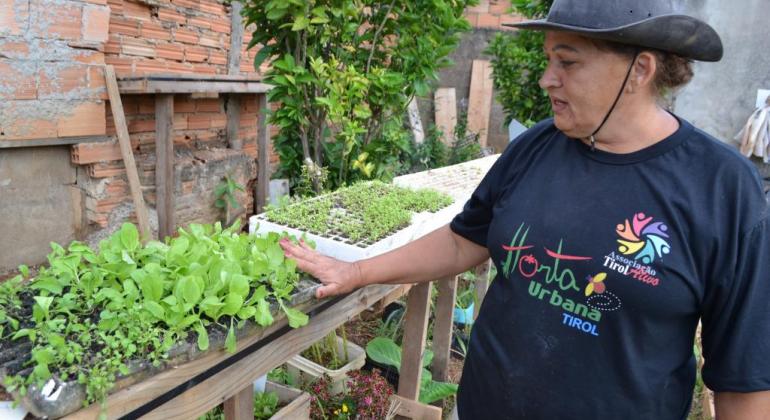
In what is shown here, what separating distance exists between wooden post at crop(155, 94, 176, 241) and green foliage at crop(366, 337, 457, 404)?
2.33 meters

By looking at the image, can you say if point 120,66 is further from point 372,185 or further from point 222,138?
point 372,185

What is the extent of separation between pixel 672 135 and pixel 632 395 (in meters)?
0.60

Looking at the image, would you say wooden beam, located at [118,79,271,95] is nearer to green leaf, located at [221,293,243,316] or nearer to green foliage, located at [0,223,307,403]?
green foliage, located at [0,223,307,403]

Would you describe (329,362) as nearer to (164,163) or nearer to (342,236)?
(342,236)

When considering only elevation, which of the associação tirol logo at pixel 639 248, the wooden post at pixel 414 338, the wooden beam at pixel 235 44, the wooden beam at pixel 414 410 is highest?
the wooden beam at pixel 235 44

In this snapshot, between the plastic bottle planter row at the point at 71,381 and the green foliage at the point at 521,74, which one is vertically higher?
the green foliage at the point at 521,74

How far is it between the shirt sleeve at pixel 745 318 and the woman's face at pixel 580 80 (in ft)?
1.34

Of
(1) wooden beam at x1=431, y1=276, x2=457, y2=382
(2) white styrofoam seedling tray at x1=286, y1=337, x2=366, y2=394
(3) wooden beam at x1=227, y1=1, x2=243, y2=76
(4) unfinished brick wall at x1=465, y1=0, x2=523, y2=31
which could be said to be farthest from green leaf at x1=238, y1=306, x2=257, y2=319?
(4) unfinished brick wall at x1=465, y1=0, x2=523, y2=31

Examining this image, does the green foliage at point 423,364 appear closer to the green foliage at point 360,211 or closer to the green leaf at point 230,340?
the green foliage at point 360,211

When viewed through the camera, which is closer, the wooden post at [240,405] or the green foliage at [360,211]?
the wooden post at [240,405]

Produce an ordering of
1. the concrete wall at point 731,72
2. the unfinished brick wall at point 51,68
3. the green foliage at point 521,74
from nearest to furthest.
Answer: the unfinished brick wall at point 51,68 < the green foliage at point 521,74 < the concrete wall at point 731,72

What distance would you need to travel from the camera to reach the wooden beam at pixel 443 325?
103 inches

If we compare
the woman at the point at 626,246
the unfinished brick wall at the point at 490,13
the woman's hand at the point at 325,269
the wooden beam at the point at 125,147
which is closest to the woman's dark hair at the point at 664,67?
the woman at the point at 626,246

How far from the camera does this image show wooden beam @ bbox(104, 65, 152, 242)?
398cm
